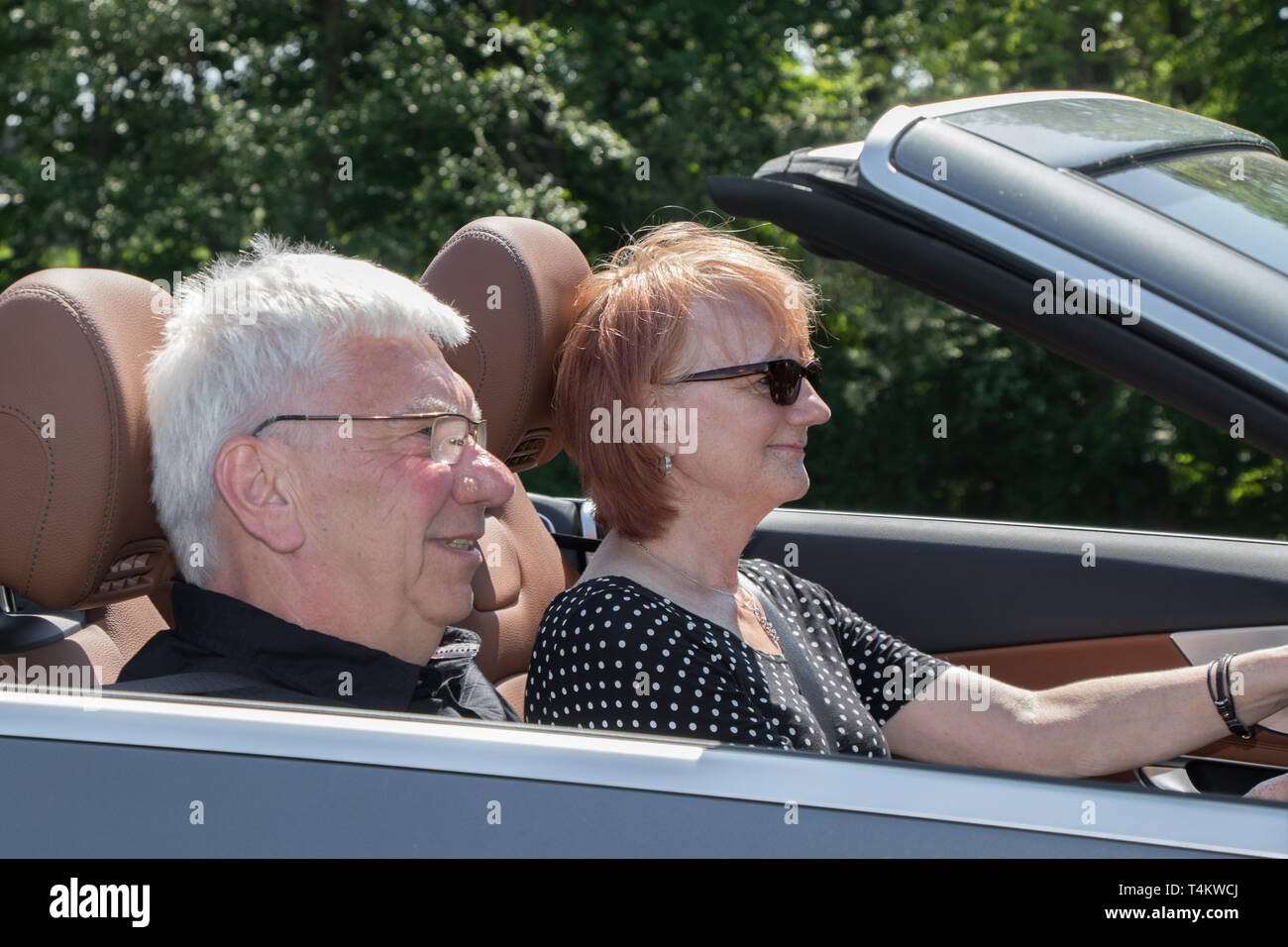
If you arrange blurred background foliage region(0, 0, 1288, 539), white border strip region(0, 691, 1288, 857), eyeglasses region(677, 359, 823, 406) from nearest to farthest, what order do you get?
white border strip region(0, 691, 1288, 857) < eyeglasses region(677, 359, 823, 406) < blurred background foliage region(0, 0, 1288, 539)

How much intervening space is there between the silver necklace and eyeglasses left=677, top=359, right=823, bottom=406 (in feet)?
0.91

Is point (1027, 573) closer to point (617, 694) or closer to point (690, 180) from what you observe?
point (617, 694)

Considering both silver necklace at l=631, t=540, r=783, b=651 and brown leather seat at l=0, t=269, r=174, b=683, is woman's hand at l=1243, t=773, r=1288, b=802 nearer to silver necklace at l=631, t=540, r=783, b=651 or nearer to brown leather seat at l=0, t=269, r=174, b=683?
silver necklace at l=631, t=540, r=783, b=651

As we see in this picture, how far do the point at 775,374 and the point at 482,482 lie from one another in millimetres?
457

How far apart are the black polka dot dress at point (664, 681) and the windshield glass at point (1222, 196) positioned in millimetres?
814

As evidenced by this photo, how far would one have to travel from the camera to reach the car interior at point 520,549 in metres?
1.62

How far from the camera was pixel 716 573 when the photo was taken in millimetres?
2064

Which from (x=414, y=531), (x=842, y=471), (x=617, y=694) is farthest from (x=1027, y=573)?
(x=842, y=471)

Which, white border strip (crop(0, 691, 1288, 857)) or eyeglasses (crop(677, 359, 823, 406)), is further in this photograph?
eyeglasses (crop(677, 359, 823, 406))

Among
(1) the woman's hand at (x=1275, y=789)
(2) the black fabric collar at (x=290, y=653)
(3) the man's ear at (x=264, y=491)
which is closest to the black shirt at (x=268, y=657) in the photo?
(2) the black fabric collar at (x=290, y=653)

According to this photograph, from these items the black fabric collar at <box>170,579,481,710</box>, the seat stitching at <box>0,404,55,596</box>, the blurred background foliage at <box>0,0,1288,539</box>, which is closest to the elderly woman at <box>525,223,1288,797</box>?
the black fabric collar at <box>170,579,481,710</box>

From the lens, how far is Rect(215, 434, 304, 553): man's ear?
1.75 meters

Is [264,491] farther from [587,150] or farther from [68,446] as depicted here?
[587,150]

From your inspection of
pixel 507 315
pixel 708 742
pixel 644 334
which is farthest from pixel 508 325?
pixel 708 742
